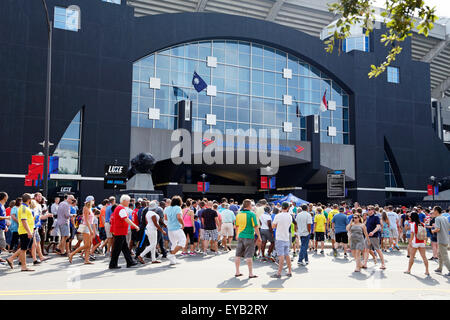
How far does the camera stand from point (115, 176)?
22.8m

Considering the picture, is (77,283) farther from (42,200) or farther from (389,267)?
(389,267)

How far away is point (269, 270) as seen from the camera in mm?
11695

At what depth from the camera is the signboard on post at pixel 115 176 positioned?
22.5 metres

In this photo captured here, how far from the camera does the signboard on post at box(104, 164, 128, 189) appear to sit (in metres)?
22.5

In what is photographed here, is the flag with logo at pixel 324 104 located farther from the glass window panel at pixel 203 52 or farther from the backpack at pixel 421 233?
the backpack at pixel 421 233

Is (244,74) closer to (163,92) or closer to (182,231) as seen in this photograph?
(163,92)

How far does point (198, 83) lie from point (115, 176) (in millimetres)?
14830

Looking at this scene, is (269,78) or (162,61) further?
(269,78)

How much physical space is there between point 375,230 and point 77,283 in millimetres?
8328

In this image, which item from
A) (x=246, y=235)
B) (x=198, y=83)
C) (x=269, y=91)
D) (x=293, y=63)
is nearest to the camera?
(x=246, y=235)

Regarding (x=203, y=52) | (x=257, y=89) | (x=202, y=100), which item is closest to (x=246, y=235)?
(x=202, y=100)

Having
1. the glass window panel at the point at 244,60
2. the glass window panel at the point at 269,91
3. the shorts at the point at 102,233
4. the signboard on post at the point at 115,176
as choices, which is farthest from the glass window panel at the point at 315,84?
the shorts at the point at 102,233

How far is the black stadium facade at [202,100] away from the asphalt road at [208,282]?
64.6 feet
